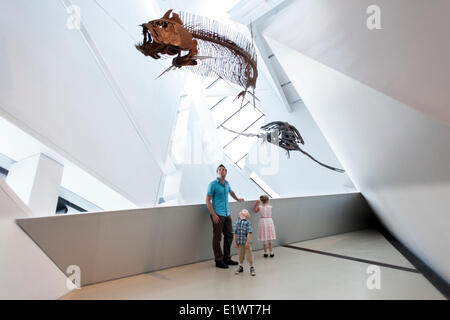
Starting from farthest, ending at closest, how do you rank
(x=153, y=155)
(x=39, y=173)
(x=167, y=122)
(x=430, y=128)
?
(x=167, y=122) < (x=153, y=155) < (x=39, y=173) < (x=430, y=128)

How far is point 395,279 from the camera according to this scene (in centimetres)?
379

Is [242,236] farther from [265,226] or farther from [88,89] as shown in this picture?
[88,89]

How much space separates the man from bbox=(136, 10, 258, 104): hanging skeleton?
5.64ft

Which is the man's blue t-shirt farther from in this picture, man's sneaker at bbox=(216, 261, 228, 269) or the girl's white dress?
the girl's white dress

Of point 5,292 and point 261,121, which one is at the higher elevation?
point 261,121

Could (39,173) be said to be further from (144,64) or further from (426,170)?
(144,64)

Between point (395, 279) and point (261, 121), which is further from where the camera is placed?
point (261, 121)

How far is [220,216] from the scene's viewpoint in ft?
13.9

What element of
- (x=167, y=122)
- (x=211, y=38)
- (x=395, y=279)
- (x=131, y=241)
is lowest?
(x=395, y=279)

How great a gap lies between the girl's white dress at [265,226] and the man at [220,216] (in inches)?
33.9

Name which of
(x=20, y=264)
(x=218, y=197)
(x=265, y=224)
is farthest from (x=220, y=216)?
(x=20, y=264)
